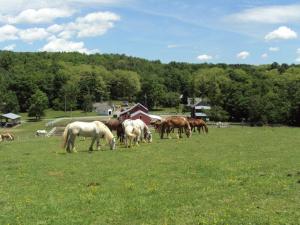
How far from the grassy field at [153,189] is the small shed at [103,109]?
129 meters

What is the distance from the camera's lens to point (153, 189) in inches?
583

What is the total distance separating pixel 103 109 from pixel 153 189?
143 meters

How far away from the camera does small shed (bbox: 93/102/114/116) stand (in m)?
153

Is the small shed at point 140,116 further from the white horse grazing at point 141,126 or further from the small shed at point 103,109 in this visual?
the small shed at point 103,109

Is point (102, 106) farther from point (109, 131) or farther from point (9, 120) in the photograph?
point (109, 131)

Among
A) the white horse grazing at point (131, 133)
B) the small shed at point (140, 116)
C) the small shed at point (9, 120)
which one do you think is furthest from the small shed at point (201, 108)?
the white horse grazing at point (131, 133)

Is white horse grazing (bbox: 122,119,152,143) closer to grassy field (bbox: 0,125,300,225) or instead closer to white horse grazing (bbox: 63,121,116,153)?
white horse grazing (bbox: 63,121,116,153)

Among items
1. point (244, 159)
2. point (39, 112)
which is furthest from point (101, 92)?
point (244, 159)

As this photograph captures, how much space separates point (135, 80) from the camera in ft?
613

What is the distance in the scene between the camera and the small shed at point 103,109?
152625 mm

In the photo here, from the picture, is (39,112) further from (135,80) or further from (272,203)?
(272,203)

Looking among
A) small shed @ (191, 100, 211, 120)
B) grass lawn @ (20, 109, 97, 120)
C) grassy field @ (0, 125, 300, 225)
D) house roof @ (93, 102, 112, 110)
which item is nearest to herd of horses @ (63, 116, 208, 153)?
grassy field @ (0, 125, 300, 225)

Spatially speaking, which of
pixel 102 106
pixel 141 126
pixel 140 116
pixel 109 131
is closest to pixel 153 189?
pixel 109 131

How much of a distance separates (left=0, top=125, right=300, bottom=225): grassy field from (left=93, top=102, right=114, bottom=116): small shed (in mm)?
128516
